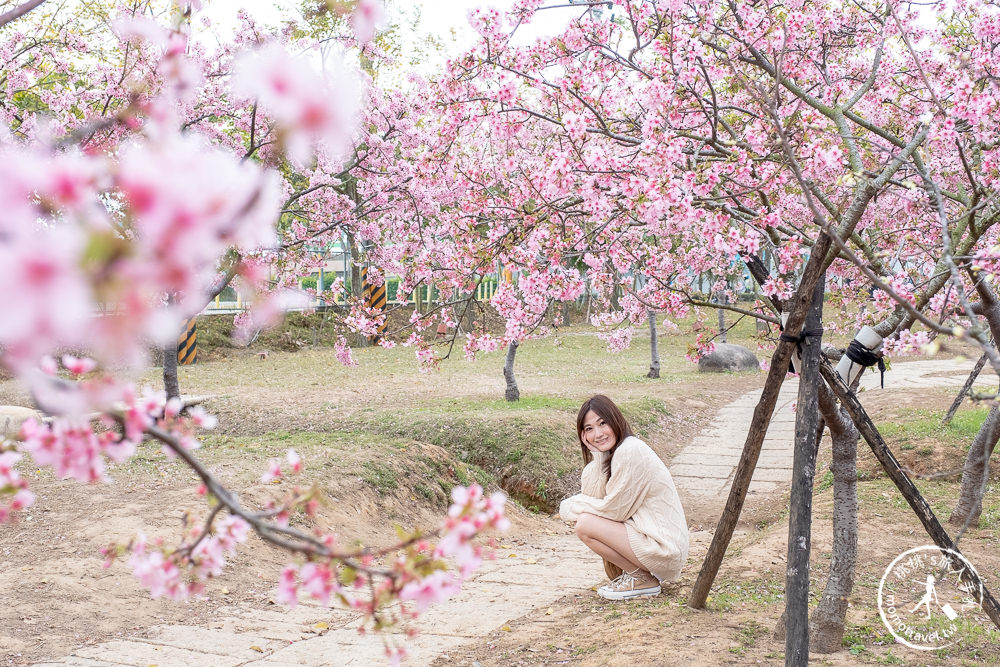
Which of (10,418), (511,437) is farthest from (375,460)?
(10,418)

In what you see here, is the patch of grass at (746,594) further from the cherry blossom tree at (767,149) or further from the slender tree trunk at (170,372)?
the slender tree trunk at (170,372)

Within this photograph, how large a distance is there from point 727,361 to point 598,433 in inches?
490

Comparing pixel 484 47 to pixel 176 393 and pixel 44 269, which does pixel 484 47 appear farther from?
pixel 176 393

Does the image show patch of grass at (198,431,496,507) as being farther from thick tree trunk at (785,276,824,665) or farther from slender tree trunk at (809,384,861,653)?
thick tree trunk at (785,276,824,665)

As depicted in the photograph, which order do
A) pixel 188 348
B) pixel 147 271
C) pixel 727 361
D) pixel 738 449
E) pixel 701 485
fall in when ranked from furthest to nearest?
1. pixel 188 348
2. pixel 727 361
3. pixel 738 449
4. pixel 701 485
5. pixel 147 271

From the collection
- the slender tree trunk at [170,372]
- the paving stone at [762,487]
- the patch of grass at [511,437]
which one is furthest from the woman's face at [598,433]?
the slender tree trunk at [170,372]

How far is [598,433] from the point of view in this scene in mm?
5281

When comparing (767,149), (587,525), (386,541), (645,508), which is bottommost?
(386,541)

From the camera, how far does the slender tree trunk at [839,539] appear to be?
3.98 meters

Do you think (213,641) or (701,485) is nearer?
(213,641)

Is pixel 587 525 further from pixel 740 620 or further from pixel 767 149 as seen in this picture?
pixel 767 149

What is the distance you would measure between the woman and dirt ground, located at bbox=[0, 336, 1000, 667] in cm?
18

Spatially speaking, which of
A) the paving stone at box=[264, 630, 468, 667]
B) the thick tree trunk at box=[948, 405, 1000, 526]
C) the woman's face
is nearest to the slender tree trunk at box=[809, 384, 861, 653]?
the woman's face

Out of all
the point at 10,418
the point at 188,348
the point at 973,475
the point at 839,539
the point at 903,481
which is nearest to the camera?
the point at 903,481
